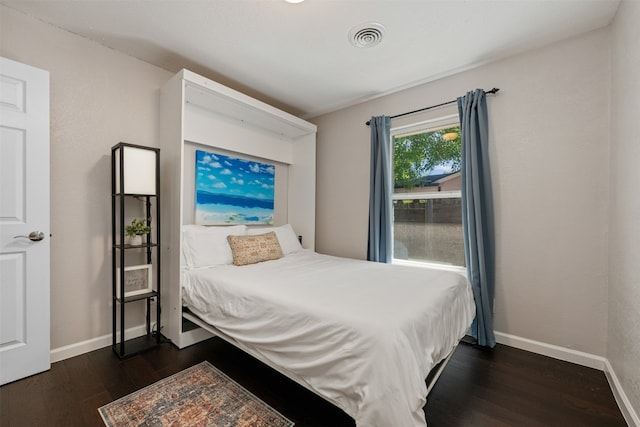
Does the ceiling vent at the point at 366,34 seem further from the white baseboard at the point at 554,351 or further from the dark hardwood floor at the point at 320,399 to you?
the white baseboard at the point at 554,351

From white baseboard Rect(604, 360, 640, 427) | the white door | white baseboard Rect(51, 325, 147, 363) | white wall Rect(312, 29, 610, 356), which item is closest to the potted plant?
the white door

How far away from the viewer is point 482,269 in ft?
7.83

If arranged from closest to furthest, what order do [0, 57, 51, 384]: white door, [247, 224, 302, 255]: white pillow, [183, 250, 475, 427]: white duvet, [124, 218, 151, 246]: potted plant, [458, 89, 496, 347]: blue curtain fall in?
[183, 250, 475, 427]: white duvet < [0, 57, 51, 384]: white door < [124, 218, 151, 246]: potted plant < [458, 89, 496, 347]: blue curtain < [247, 224, 302, 255]: white pillow

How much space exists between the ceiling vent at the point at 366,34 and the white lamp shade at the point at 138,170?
1.86 metres

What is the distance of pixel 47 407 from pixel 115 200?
4.64ft

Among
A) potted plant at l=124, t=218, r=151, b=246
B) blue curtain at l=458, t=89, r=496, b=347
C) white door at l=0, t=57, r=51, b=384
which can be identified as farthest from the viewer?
blue curtain at l=458, t=89, r=496, b=347

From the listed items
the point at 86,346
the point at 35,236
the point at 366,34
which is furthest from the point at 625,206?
the point at 86,346

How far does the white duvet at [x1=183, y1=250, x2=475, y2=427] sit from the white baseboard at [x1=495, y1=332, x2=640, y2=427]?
59cm

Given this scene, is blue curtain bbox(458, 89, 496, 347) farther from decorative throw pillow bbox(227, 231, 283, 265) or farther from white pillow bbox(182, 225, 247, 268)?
white pillow bbox(182, 225, 247, 268)

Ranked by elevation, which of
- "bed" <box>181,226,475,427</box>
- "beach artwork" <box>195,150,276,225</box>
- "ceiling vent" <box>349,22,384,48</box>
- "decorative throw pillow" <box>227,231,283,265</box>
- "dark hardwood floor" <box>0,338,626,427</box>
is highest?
"ceiling vent" <box>349,22,384,48</box>

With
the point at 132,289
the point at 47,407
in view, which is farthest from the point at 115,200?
the point at 47,407

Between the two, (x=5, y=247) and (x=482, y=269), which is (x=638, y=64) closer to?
(x=482, y=269)

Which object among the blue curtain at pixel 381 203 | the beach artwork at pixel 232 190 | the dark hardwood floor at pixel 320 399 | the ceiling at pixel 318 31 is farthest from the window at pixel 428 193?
the beach artwork at pixel 232 190

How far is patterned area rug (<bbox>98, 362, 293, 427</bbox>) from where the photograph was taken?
1459 millimetres
